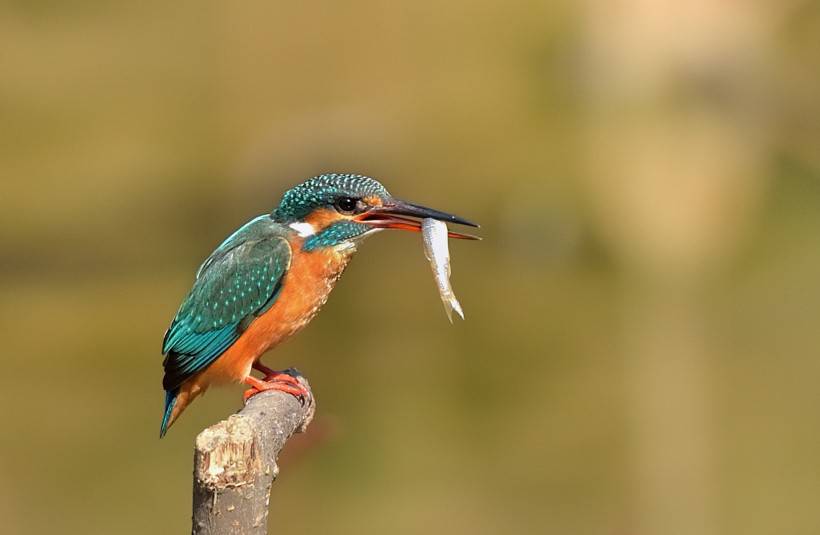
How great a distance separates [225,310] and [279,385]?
0.21m

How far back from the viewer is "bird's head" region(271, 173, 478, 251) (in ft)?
5.90

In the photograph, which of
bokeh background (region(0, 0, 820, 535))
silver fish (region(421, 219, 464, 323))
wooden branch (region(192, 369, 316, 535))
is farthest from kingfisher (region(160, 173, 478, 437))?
bokeh background (region(0, 0, 820, 535))

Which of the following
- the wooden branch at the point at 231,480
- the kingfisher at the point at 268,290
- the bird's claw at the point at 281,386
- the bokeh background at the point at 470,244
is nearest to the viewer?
the wooden branch at the point at 231,480

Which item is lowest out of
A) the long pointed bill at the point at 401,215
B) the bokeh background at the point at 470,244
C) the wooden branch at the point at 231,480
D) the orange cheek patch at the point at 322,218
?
the bokeh background at the point at 470,244

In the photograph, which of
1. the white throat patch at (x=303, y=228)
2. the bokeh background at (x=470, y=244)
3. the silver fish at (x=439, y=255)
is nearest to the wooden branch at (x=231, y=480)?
the silver fish at (x=439, y=255)

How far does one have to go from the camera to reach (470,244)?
418 centimetres

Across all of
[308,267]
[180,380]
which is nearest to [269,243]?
[308,267]

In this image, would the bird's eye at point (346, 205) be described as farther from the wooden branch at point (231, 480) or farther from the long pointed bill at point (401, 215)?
the wooden branch at point (231, 480)

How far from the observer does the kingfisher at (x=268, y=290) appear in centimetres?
187

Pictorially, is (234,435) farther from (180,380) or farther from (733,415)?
(733,415)

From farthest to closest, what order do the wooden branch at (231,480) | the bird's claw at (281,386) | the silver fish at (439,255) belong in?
the bird's claw at (281,386), the silver fish at (439,255), the wooden branch at (231,480)

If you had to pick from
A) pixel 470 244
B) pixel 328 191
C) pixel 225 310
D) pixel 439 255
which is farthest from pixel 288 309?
pixel 470 244

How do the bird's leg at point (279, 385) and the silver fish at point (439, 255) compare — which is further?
the bird's leg at point (279, 385)

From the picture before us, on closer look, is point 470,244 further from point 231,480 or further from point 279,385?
point 231,480
